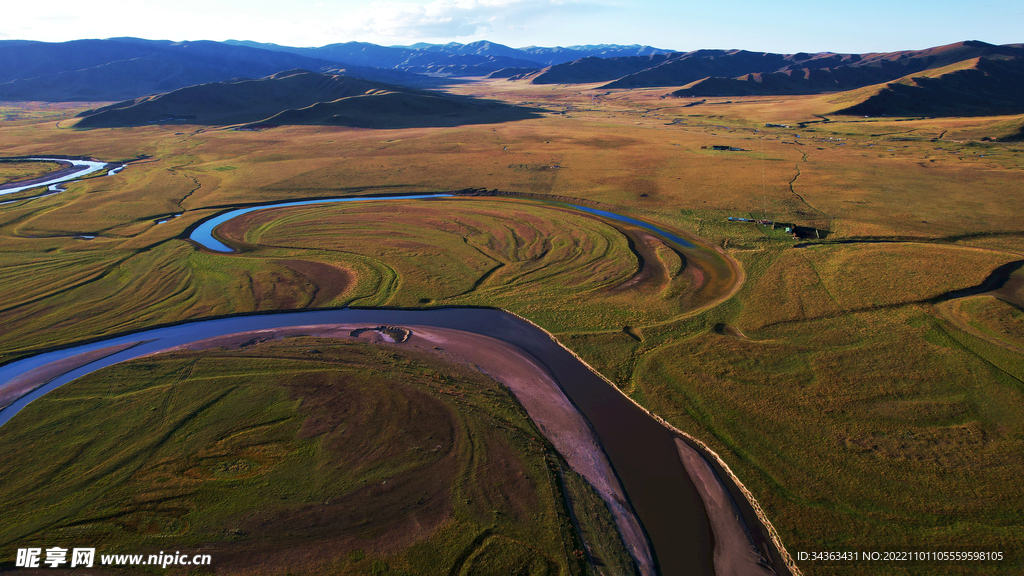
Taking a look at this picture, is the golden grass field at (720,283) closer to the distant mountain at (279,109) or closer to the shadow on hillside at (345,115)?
the shadow on hillside at (345,115)

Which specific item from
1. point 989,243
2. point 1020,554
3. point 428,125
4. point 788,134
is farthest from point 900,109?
point 1020,554

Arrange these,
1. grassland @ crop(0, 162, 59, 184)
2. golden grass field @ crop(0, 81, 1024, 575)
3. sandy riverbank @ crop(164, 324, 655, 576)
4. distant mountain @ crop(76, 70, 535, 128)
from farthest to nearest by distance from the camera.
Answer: distant mountain @ crop(76, 70, 535, 128) → grassland @ crop(0, 162, 59, 184) → golden grass field @ crop(0, 81, 1024, 575) → sandy riverbank @ crop(164, 324, 655, 576)

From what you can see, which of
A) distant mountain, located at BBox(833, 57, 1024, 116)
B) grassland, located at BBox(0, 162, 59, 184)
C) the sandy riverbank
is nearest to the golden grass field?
grassland, located at BBox(0, 162, 59, 184)

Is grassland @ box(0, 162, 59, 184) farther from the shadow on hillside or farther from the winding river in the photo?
the winding river

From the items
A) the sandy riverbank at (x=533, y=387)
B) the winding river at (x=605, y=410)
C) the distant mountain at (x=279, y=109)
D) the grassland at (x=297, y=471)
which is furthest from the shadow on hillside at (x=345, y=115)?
the grassland at (x=297, y=471)

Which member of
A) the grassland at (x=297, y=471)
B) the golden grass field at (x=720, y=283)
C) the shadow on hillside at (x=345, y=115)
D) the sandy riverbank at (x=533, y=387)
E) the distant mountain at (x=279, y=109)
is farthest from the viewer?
the distant mountain at (x=279, y=109)

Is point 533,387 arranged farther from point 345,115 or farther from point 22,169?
point 345,115
